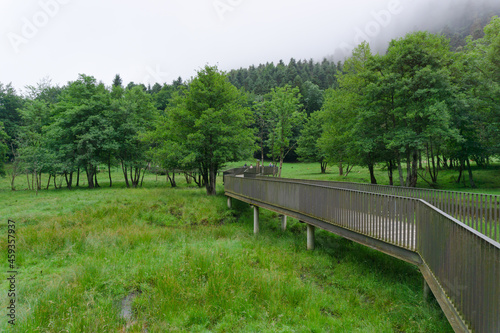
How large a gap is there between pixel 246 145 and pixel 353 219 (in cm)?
1444

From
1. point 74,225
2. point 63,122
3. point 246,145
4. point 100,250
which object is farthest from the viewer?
point 63,122

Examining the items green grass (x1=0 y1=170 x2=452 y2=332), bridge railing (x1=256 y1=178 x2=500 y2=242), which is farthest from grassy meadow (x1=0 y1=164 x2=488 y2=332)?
bridge railing (x1=256 y1=178 x2=500 y2=242)

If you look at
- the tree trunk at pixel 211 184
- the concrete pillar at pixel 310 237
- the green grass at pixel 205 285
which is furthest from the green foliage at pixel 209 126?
the concrete pillar at pixel 310 237

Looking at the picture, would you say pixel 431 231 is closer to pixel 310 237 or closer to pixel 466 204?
pixel 466 204

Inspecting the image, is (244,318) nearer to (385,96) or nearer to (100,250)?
(100,250)

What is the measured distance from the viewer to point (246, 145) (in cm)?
2153

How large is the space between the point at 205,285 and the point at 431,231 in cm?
547

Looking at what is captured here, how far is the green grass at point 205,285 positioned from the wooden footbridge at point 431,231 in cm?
128

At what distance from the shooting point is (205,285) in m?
6.66

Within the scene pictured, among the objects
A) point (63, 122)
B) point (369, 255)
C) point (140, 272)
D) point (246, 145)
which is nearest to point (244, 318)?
point (140, 272)

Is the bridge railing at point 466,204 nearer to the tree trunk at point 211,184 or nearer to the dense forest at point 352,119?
the dense forest at point 352,119

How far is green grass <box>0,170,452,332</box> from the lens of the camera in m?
5.26

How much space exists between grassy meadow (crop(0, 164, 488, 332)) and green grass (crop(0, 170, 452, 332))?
0.09 ft

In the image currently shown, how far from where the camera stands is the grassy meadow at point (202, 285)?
17.3ft
